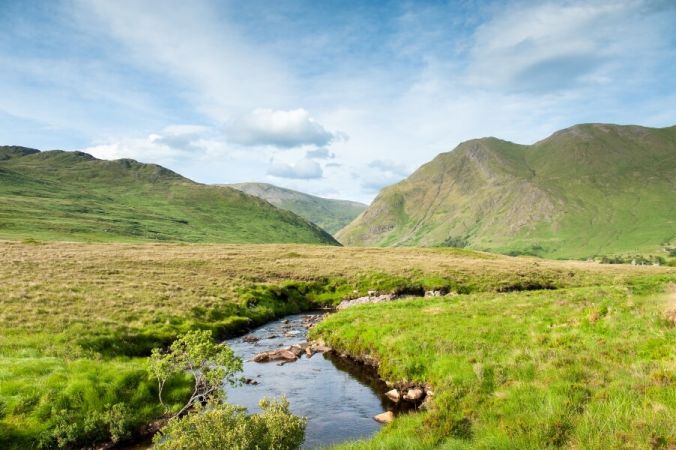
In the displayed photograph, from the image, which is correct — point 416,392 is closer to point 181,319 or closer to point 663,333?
point 663,333

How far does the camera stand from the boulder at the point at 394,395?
2290 centimetres

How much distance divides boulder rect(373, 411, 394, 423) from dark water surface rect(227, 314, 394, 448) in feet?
0.99

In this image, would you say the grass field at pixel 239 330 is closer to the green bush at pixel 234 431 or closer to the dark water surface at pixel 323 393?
the dark water surface at pixel 323 393

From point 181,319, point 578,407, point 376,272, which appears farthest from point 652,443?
point 376,272

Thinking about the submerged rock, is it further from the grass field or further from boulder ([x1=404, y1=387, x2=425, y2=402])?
boulder ([x1=404, y1=387, x2=425, y2=402])

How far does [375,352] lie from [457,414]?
12757 millimetres

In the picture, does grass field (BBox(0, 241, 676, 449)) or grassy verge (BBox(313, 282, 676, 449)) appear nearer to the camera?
grassy verge (BBox(313, 282, 676, 449))

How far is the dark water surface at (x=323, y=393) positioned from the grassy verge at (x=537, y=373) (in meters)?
1.81

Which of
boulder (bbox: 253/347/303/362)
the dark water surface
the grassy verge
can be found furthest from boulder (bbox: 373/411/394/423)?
Result: boulder (bbox: 253/347/303/362)

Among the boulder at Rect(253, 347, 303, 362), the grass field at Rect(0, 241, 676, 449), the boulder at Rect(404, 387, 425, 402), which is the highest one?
the grass field at Rect(0, 241, 676, 449)

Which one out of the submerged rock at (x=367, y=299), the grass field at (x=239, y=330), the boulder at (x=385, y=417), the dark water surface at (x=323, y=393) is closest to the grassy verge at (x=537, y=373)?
the grass field at (x=239, y=330)

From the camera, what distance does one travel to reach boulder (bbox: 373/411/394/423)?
66.0ft

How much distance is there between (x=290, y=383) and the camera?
2606cm

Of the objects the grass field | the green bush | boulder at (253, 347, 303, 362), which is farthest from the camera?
boulder at (253, 347, 303, 362)
